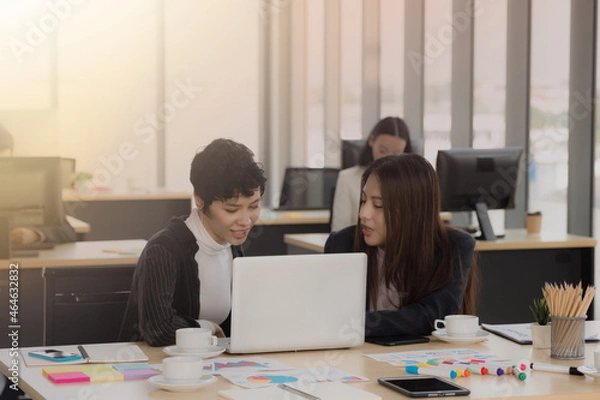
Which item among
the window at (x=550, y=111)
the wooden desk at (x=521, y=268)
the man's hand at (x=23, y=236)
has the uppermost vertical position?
the window at (x=550, y=111)

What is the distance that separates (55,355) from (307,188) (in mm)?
4932

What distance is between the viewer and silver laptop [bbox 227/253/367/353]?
2711 mm

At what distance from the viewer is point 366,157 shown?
5.79 metres

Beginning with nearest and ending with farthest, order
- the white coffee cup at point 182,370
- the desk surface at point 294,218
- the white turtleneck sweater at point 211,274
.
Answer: the white coffee cup at point 182,370 < the white turtleneck sweater at point 211,274 < the desk surface at point 294,218

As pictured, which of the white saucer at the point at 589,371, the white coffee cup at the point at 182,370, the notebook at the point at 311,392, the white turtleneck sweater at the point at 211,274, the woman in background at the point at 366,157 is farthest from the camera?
the woman in background at the point at 366,157

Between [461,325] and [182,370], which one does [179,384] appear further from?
[461,325]

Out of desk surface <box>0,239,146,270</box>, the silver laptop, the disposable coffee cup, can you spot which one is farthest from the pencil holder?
the disposable coffee cup

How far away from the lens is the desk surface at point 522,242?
17.8 feet

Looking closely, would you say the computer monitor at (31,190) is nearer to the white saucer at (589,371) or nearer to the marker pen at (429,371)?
the marker pen at (429,371)

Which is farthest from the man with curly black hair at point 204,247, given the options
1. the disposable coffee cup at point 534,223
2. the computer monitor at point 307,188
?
the computer monitor at point 307,188

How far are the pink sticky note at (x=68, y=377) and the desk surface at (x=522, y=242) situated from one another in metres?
2.96

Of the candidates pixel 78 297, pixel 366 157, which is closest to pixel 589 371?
pixel 78 297

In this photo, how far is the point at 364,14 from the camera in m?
8.32

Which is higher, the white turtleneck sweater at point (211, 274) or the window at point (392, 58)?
the window at point (392, 58)
